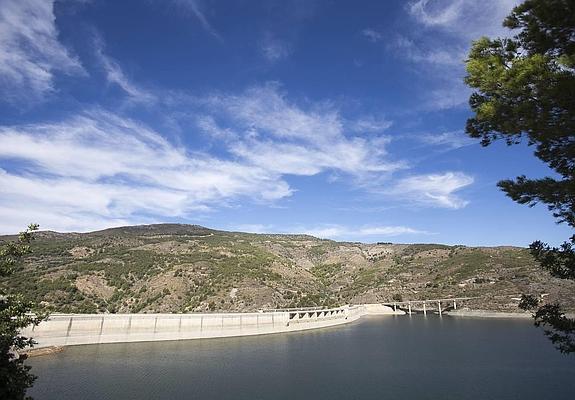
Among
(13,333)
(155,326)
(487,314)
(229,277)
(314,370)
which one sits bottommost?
(314,370)

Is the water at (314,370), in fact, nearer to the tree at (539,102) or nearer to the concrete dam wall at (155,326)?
the concrete dam wall at (155,326)

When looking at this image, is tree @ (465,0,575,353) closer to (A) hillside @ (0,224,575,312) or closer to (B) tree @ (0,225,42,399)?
(B) tree @ (0,225,42,399)

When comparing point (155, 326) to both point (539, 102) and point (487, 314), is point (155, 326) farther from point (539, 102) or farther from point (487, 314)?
point (487, 314)

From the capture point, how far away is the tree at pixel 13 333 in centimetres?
1255

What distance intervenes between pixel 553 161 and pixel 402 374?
2926 cm

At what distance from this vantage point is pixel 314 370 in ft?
138

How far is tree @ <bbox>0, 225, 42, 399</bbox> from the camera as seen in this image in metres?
12.5

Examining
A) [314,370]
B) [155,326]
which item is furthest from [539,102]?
[155,326]

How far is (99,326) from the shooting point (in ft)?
195

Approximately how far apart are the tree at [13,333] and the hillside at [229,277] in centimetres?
4791

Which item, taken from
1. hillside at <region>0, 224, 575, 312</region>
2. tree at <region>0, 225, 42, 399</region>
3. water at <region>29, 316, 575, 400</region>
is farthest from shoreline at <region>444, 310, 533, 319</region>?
tree at <region>0, 225, 42, 399</region>

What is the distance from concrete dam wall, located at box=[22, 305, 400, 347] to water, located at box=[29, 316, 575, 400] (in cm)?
268

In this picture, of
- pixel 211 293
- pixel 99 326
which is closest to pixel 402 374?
pixel 99 326

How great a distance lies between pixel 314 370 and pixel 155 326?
1251 inches
